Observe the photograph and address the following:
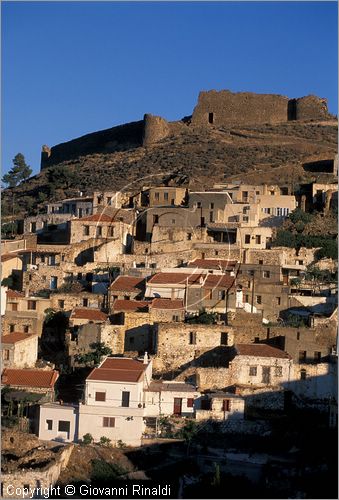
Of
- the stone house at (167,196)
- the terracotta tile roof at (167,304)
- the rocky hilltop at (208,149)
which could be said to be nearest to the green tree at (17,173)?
the rocky hilltop at (208,149)

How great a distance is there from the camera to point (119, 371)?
24062 mm

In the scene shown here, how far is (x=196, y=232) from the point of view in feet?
113

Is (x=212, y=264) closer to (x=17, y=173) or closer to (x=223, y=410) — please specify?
(x=223, y=410)

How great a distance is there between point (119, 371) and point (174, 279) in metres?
5.53

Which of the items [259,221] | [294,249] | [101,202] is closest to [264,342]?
[294,249]

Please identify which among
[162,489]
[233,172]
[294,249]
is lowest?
[162,489]

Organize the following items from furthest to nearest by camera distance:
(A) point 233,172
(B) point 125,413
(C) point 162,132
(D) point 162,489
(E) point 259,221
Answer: (C) point 162,132, (A) point 233,172, (E) point 259,221, (B) point 125,413, (D) point 162,489

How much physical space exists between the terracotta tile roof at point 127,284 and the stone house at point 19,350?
10.3 ft

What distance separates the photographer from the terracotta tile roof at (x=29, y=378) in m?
24.8

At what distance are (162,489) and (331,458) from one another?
11.2 ft

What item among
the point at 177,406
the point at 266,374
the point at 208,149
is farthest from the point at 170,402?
the point at 208,149

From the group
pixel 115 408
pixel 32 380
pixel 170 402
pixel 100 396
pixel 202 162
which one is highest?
pixel 202 162

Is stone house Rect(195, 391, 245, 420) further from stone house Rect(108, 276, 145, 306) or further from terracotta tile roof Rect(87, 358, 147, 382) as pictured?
stone house Rect(108, 276, 145, 306)

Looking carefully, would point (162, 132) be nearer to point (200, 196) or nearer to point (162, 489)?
point (200, 196)
